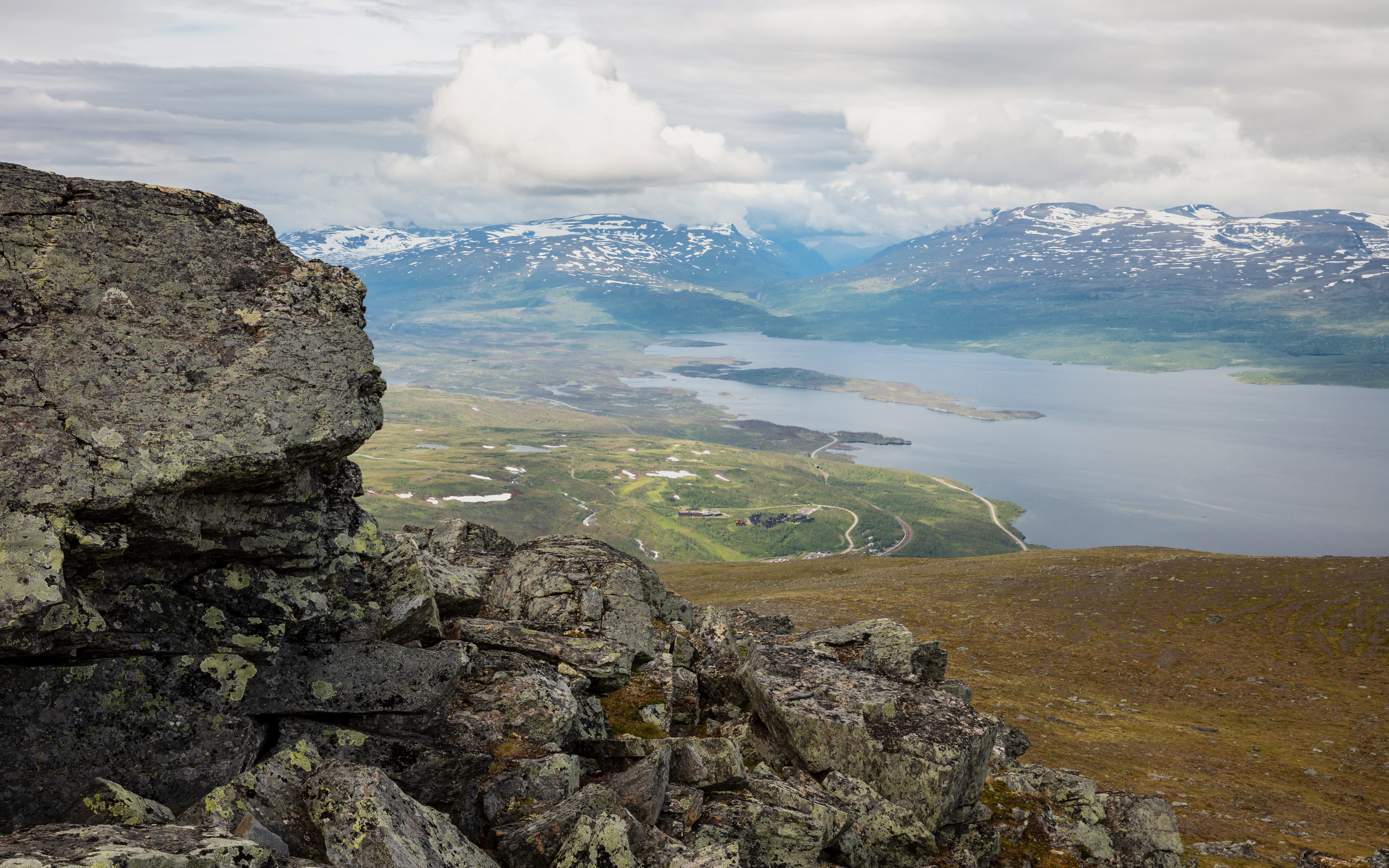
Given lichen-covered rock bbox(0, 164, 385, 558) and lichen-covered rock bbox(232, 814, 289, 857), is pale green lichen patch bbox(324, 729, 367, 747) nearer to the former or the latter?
lichen-covered rock bbox(232, 814, 289, 857)

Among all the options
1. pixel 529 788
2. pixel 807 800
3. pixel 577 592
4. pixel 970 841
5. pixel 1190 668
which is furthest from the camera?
pixel 1190 668

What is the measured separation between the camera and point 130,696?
10.5m

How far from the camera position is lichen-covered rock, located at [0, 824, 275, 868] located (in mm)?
6969

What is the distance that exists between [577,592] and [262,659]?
29.1 ft

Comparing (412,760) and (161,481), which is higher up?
(161,481)

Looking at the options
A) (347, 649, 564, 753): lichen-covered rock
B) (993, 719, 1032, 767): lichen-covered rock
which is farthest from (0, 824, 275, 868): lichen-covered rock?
(993, 719, 1032, 767): lichen-covered rock

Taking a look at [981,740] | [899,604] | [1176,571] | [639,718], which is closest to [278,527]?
[639,718]

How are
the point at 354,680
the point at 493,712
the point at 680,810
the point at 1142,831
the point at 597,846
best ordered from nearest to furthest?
the point at 597,846, the point at 354,680, the point at 680,810, the point at 493,712, the point at 1142,831

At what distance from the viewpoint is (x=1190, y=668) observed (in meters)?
42.2

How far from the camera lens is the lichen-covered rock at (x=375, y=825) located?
29.4 feet

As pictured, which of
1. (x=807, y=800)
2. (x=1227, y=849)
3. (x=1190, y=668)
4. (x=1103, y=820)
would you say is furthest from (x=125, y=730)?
(x=1190, y=668)

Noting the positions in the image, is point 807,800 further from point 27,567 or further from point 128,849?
point 27,567

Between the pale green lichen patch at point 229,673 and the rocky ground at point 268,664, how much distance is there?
4cm

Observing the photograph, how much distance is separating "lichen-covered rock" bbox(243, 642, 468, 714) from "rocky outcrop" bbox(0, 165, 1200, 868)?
0.04m
